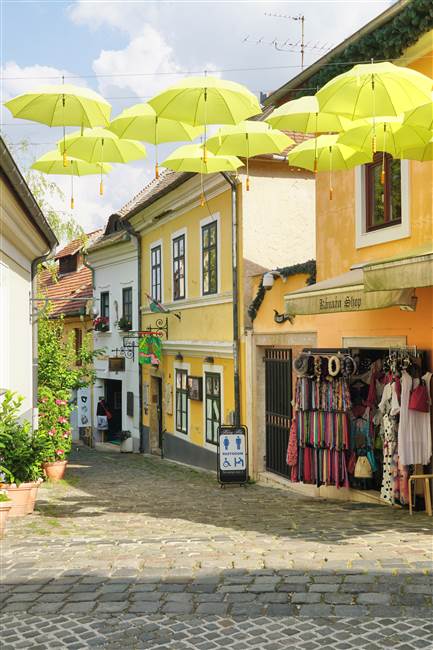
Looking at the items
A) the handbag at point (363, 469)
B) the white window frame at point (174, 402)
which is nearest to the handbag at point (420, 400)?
the handbag at point (363, 469)

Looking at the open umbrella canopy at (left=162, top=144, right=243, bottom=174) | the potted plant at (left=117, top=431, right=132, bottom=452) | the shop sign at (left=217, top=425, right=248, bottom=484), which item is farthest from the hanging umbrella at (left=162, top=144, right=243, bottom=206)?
the potted plant at (left=117, top=431, right=132, bottom=452)

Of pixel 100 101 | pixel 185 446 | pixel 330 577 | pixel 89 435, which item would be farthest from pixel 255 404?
pixel 89 435

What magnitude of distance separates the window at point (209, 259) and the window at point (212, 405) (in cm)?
199

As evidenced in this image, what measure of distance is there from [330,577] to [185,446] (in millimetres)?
13842

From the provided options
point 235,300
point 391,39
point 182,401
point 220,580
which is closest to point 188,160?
point 391,39

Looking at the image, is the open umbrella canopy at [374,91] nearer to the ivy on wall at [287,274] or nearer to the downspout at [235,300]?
the ivy on wall at [287,274]

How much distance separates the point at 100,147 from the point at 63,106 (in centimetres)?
140

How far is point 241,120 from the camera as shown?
824cm

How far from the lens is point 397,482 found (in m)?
9.56

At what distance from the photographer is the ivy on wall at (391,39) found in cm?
973

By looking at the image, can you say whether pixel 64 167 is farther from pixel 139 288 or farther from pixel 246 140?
pixel 139 288

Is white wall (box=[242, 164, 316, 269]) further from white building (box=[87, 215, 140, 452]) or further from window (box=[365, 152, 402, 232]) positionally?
white building (box=[87, 215, 140, 452])

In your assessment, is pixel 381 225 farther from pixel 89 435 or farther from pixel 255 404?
pixel 89 435

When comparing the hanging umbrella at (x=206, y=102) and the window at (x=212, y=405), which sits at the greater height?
the hanging umbrella at (x=206, y=102)
